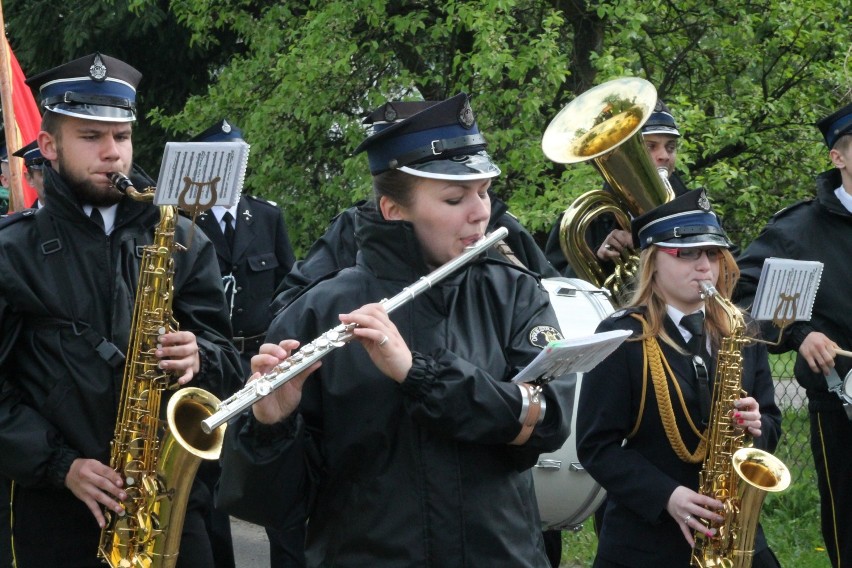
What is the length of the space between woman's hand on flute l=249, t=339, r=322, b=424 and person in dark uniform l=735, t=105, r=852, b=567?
2920 mm

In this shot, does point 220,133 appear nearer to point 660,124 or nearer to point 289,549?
point 660,124

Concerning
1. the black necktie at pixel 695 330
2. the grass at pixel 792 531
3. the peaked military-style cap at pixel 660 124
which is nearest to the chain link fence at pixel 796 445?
the grass at pixel 792 531

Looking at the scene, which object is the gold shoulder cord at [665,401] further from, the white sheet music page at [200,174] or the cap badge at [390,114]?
the white sheet music page at [200,174]

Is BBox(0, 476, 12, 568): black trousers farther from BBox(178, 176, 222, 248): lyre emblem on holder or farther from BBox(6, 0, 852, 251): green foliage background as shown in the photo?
BBox(6, 0, 852, 251): green foliage background

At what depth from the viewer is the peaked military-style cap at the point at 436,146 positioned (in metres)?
3.42

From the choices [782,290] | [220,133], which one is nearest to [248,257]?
[220,133]

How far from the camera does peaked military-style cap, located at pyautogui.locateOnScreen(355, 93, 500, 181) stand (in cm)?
342

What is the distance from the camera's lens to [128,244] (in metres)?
4.50

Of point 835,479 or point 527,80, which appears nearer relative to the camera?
point 835,479

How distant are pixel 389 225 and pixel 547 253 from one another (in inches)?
157

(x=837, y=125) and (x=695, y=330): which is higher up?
(x=695, y=330)

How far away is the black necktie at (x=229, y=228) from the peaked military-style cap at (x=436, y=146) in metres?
4.31

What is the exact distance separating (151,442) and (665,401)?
166 centimetres

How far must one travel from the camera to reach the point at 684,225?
4.73 m
